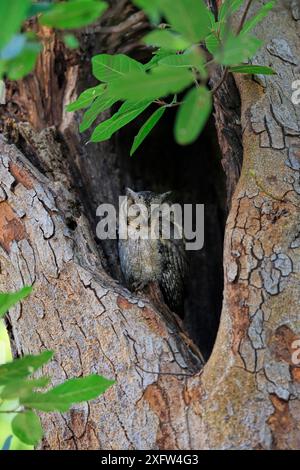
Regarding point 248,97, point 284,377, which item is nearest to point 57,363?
point 284,377

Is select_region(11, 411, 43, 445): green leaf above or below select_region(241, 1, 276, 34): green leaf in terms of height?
below

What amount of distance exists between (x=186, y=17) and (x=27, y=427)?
102 centimetres

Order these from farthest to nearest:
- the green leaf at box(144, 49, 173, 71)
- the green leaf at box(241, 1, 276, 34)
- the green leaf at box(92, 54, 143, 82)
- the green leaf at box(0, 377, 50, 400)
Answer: the green leaf at box(144, 49, 173, 71), the green leaf at box(92, 54, 143, 82), the green leaf at box(241, 1, 276, 34), the green leaf at box(0, 377, 50, 400)

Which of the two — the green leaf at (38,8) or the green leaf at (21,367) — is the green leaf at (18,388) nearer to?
the green leaf at (21,367)

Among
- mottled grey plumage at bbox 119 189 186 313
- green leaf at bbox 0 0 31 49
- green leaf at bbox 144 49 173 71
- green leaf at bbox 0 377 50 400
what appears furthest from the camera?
mottled grey plumage at bbox 119 189 186 313

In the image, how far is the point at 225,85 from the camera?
2656 mm

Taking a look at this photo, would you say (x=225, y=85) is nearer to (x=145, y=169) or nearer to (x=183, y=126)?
(x=145, y=169)

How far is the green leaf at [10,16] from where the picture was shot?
97 centimetres

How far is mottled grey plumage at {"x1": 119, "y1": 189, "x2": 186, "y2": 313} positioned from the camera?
309cm

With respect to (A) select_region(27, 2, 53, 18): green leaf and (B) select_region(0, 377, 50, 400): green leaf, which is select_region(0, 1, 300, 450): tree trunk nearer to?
(B) select_region(0, 377, 50, 400): green leaf

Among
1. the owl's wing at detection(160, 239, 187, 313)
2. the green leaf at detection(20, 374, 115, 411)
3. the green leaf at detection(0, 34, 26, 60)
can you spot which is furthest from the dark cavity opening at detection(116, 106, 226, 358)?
the green leaf at detection(0, 34, 26, 60)

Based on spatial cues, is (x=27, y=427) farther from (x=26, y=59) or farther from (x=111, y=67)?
(x=111, y=67)

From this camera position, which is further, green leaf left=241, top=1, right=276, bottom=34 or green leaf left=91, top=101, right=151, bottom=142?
green leaf left=91, top=101, right=151, bottom=142

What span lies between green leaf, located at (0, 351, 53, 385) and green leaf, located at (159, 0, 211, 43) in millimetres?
794
